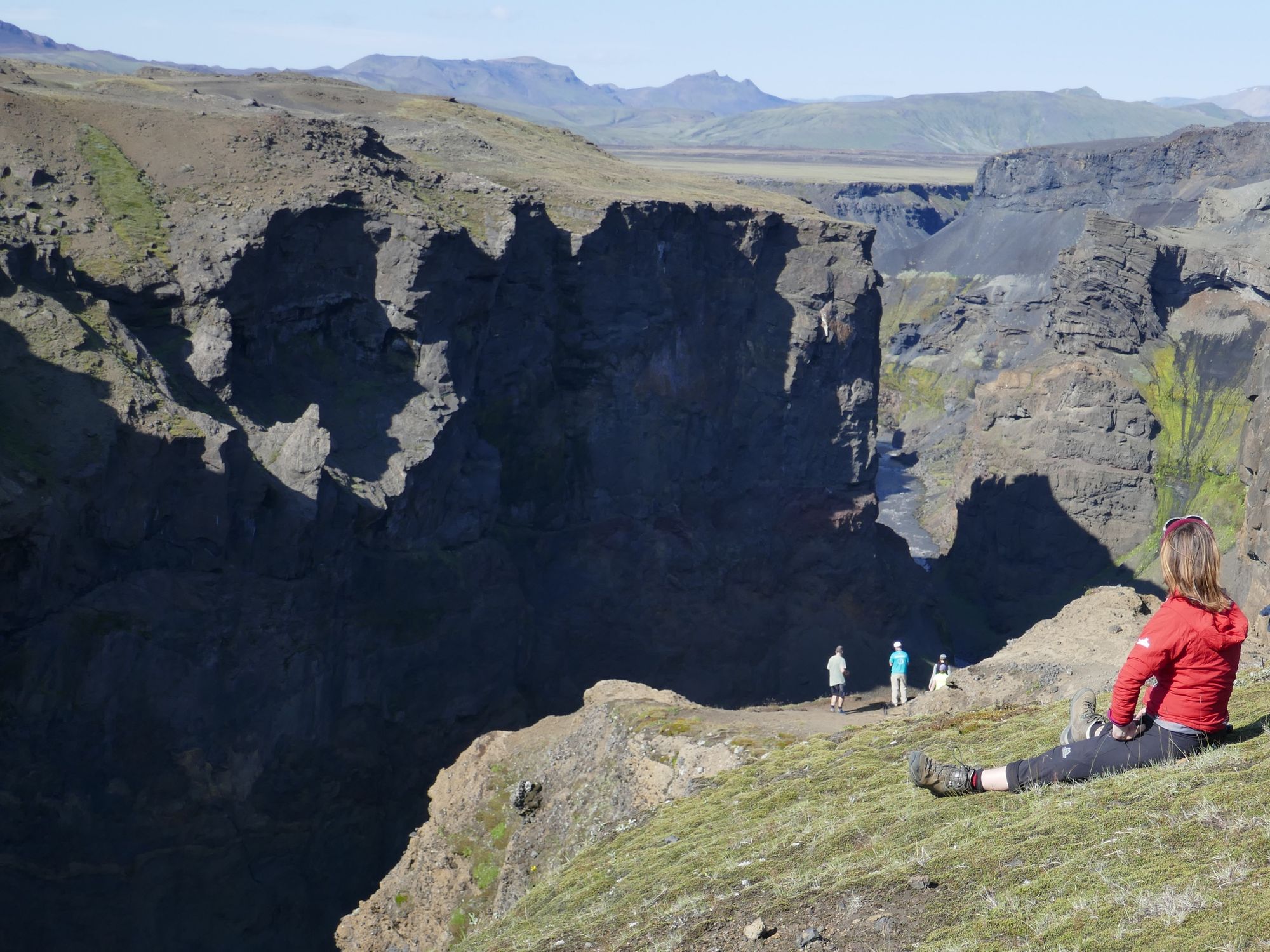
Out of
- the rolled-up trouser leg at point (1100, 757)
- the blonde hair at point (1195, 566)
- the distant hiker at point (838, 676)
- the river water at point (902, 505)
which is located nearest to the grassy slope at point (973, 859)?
the rolled-up trouser leg at point (1100, 757)

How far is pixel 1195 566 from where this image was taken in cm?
1338

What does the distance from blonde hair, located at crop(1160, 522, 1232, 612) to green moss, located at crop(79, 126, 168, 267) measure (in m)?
50.0

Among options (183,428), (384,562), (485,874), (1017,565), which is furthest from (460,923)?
(1017,565)

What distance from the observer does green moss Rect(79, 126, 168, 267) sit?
56312mm

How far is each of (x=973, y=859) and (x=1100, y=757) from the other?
213 centimetres

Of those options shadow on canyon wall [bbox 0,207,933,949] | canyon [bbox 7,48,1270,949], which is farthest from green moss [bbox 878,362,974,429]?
shadow on canyon wall [bbox 0,207,933,949]

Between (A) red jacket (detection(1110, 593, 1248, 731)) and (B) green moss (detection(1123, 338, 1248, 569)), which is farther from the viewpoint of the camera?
(B) green moss (detection(1123, 338, 1248, 569))

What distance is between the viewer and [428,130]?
283 ft

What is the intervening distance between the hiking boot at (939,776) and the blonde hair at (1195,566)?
154 inches

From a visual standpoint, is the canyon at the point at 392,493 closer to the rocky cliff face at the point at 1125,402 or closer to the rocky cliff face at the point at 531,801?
the rocky cliff face at the point at 531,801

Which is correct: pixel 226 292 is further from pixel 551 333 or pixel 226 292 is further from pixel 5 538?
pixel 551 333

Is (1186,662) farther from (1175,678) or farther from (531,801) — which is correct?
(531,801)

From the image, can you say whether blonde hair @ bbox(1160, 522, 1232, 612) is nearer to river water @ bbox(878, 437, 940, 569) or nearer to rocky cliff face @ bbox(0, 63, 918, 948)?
rocky cliff face @ bbox(0, 63, 918, 948)

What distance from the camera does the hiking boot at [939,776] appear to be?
16.1 m
